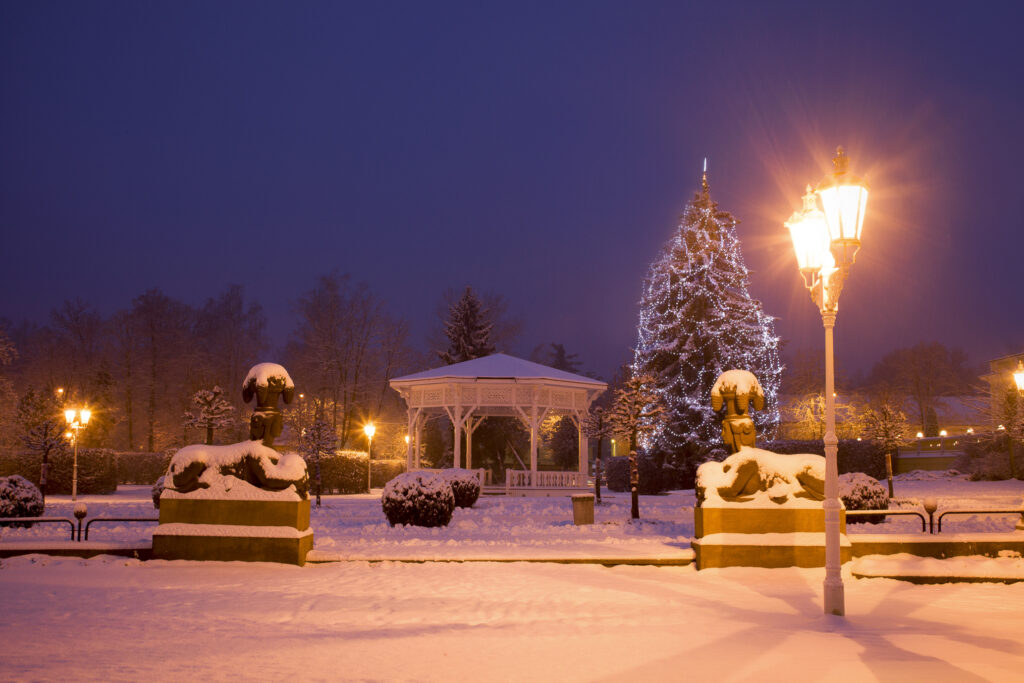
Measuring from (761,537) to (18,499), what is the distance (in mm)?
13349

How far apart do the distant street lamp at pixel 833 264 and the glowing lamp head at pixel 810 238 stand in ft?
0.04

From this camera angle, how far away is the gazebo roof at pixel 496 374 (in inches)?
1012

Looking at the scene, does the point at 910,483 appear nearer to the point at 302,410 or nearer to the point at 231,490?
the point at 302,410

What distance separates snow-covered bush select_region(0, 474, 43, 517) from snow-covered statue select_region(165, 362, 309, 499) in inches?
191

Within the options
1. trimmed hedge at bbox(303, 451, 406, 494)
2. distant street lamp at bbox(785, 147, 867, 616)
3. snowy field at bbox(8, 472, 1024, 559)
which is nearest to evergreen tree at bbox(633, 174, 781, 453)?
snowy field at bbox(8, 472, 1024, 559)

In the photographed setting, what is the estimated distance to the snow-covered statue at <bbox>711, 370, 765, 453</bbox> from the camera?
11562mm

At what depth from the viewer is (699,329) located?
34.9m

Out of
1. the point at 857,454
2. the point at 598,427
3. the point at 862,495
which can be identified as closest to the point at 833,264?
the point at 862,495

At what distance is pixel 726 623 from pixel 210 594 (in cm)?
590

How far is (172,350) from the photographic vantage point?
44969mm

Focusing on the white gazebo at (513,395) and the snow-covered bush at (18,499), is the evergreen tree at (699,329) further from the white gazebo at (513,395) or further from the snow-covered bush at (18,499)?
the snow-covered bush at (18,499)

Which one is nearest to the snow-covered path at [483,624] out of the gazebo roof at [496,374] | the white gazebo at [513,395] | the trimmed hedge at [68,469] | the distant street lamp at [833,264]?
the distant street lamp at [833,264]

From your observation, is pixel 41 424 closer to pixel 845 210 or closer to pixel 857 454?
pixel 845 210

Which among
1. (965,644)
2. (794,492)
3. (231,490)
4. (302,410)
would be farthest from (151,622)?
(302,410)
